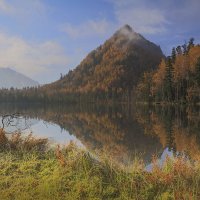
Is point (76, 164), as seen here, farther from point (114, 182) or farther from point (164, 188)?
point (164, 188)

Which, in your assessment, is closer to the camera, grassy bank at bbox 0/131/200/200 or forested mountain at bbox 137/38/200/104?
grassy bank at bbox 0/131/200/200

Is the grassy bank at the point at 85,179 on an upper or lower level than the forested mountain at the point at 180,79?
lower

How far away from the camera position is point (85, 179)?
9.73m

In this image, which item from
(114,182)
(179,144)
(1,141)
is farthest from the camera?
(179,144)

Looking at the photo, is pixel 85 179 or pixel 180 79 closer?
pixel 85 179

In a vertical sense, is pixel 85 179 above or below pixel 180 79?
below

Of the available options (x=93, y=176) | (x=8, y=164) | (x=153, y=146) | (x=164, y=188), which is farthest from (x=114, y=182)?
(x=153, y=146)

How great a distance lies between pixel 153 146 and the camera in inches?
1025

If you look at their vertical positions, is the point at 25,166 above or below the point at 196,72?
below

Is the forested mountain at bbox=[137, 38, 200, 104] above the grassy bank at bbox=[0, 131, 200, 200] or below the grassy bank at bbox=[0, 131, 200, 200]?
above

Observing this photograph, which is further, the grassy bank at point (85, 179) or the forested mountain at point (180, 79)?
the forested mountain at point (180, 79)

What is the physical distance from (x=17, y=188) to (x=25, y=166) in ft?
5.40

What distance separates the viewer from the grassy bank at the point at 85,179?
9023 mm

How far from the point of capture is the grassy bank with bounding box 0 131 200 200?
9023 millimetres
